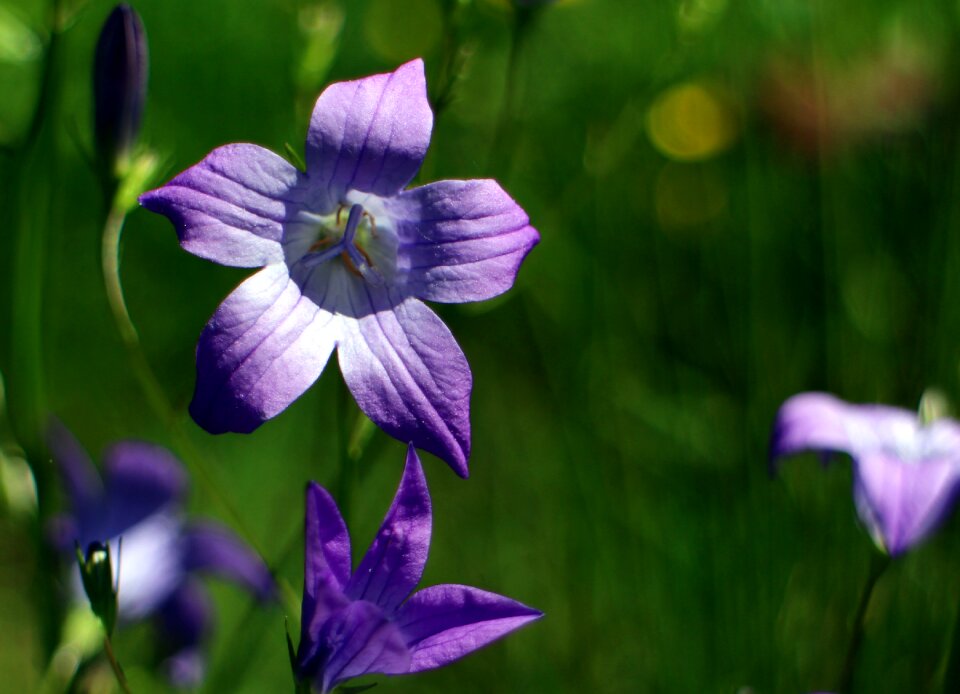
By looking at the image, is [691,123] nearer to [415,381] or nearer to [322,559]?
[415,381]

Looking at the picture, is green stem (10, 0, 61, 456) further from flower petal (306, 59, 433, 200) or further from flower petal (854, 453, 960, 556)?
flower petal (854, 453, 960, 556)

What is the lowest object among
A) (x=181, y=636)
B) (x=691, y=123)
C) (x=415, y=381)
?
(x=181, y=636)

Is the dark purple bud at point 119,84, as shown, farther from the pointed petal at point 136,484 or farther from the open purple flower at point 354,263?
the pointed petal at point 136,484

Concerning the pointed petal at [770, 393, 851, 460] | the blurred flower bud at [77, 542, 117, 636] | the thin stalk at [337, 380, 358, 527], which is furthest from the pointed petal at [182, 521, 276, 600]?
the pointed petal at [770, 393, 851, 460]

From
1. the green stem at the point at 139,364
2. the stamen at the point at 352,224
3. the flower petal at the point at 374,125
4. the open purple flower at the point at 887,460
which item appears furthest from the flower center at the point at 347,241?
the open purple flower at the point at 887,460

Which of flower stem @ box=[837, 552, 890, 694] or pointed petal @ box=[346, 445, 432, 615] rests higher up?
pointed petal @ box=[346, 445, 432, 615]

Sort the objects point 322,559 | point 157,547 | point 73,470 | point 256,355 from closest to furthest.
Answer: point 322,559 → point 256,355 → point 73,470 → point 157,547

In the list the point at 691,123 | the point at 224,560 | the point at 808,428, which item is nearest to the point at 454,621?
the point at 808,428
